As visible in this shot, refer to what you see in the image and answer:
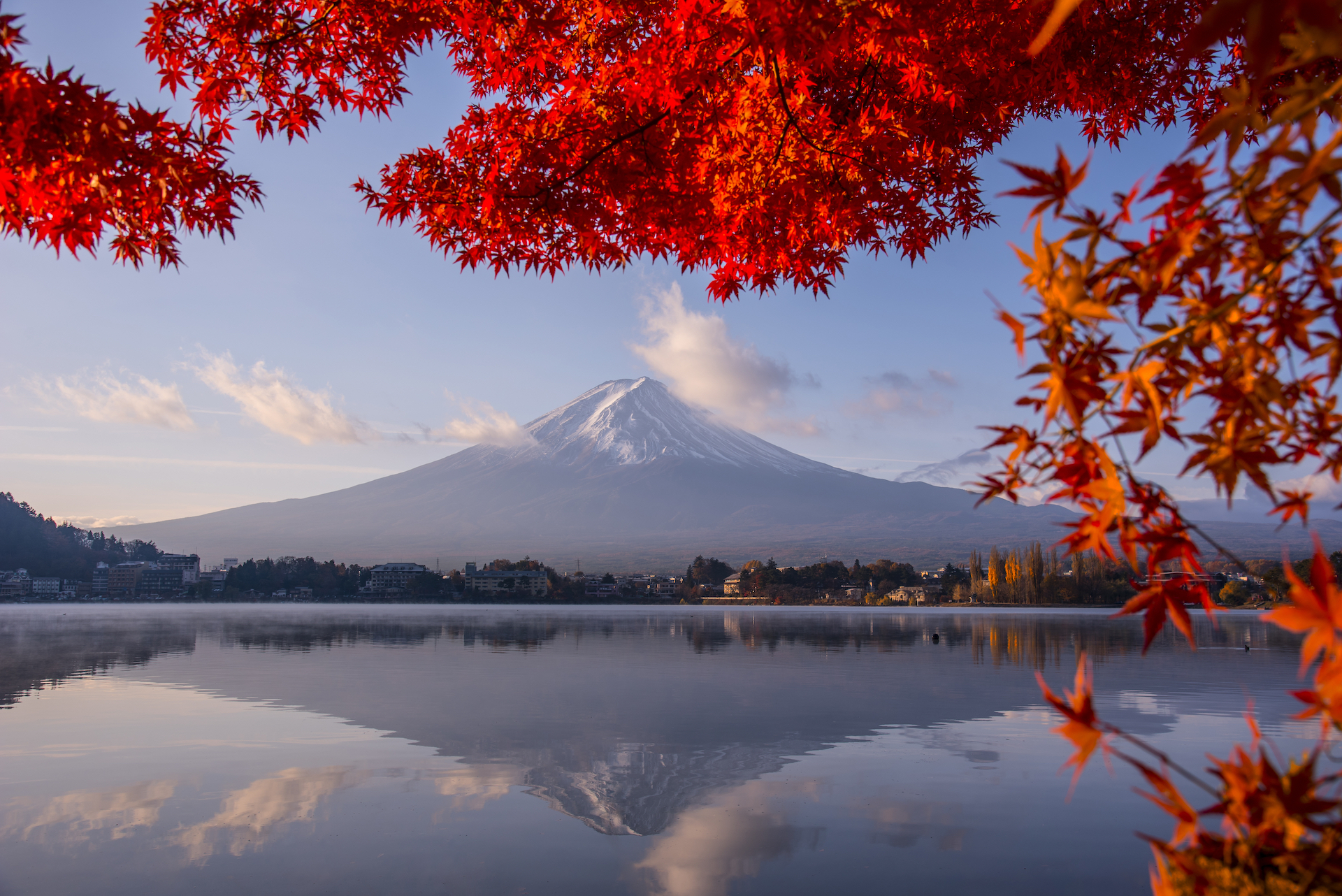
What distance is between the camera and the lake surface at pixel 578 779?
4.68m

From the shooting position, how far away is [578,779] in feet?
22.0

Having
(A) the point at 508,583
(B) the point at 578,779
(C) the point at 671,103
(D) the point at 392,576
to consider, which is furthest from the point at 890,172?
(D) the point at 392,576

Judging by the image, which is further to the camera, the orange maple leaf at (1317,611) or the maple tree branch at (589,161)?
the maple tree branch at (589,161)

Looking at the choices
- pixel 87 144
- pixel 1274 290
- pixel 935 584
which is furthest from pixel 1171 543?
pixel 935 584

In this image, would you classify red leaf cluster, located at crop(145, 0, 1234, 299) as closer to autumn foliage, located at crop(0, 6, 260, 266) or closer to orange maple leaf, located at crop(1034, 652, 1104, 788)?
autumn foliage, located at crop(0, 6, 260, 266)

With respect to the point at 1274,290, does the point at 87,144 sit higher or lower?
higher

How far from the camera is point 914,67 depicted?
15.9ft

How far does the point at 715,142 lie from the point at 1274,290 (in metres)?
4.04

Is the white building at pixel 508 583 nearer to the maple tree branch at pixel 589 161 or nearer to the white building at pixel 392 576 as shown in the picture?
the white building at pixel 392 576

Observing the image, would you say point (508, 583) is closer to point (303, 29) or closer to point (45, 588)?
point (45, 588)

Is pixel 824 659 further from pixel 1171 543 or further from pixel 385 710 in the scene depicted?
pixel 1171 543

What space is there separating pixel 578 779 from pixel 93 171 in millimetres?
5464

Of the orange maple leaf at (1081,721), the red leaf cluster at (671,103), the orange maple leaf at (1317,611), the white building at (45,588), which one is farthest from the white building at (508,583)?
the orange maple leaf at (1317,611)

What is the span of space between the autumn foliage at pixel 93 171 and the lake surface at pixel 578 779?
3560mm
